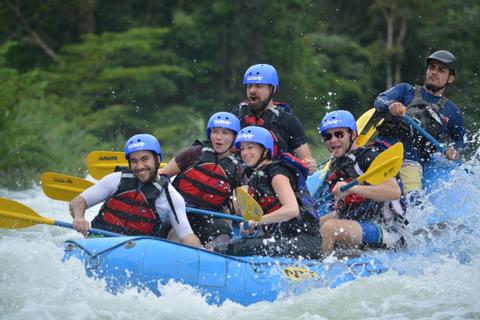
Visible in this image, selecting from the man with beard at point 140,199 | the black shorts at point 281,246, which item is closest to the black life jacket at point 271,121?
the man with beard at point 140,199

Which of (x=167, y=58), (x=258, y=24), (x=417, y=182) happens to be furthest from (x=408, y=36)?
(x=417, y=182)

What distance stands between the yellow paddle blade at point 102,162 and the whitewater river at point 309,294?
4.26ft

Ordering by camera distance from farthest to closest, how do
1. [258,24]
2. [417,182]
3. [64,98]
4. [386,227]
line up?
[258,24]
[64,98]
[417,182]
[386,227]

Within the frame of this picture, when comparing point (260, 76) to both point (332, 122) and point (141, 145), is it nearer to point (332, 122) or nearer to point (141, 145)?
point (332, 122)

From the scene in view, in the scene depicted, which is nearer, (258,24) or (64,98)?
(64,98)

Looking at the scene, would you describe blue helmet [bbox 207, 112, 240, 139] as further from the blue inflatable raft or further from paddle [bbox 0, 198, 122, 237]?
paddle [bbox 0, 198, 122, 237]

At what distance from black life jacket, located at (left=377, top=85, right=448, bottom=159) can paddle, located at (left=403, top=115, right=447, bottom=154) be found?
0.07m

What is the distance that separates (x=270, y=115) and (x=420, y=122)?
4.93ft

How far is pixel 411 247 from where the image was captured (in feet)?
27.7

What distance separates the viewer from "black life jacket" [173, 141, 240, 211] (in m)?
8.68

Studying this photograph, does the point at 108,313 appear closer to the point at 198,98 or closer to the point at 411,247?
the point at 411,247

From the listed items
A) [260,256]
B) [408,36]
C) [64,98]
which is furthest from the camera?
[408,36]

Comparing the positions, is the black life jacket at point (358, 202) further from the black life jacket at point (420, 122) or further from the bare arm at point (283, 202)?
the black life jacket at point (420, 122)

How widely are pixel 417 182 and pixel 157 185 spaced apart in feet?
8.74
